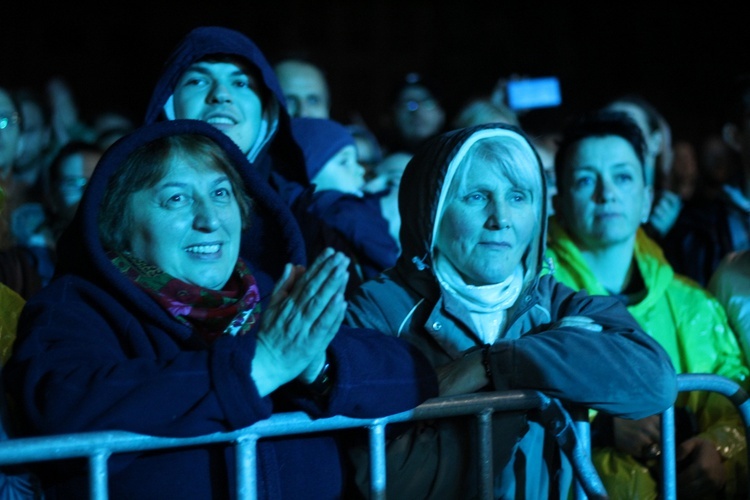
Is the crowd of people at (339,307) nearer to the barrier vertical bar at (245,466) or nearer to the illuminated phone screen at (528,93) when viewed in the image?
the barrier vertical bar at (245,466)

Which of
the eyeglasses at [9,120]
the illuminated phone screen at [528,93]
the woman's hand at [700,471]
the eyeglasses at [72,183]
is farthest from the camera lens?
the illuminated phone screen at [528,93]

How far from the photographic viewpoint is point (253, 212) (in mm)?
2799

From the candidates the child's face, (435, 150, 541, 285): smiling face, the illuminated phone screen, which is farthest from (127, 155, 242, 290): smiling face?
the illuminated phone screen

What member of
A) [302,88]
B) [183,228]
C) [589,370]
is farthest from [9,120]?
[589,370]

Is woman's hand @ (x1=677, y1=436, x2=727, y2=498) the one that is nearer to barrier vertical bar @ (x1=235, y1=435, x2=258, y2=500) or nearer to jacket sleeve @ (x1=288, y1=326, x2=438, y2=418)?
jacket sleeve @ (x1=288, y1=326, x2=438, y2=418)

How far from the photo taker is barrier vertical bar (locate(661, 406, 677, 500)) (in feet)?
8.61

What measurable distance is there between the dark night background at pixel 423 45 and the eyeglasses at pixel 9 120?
19.8 ft

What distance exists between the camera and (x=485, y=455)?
2.38 meters

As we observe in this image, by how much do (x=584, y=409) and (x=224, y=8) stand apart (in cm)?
1437

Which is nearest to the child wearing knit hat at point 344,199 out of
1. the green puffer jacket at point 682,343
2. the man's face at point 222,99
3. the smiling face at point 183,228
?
the man's face at point 222,99

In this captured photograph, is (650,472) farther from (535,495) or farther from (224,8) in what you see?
(224,8)

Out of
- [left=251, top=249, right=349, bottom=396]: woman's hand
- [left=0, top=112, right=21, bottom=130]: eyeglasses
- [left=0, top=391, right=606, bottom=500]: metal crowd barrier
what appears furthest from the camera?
[left=0, top=112, right=21, bottom=130]: eyeglasses

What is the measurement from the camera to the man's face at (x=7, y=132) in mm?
3902

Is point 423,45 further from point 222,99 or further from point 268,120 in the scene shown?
point 222,99
